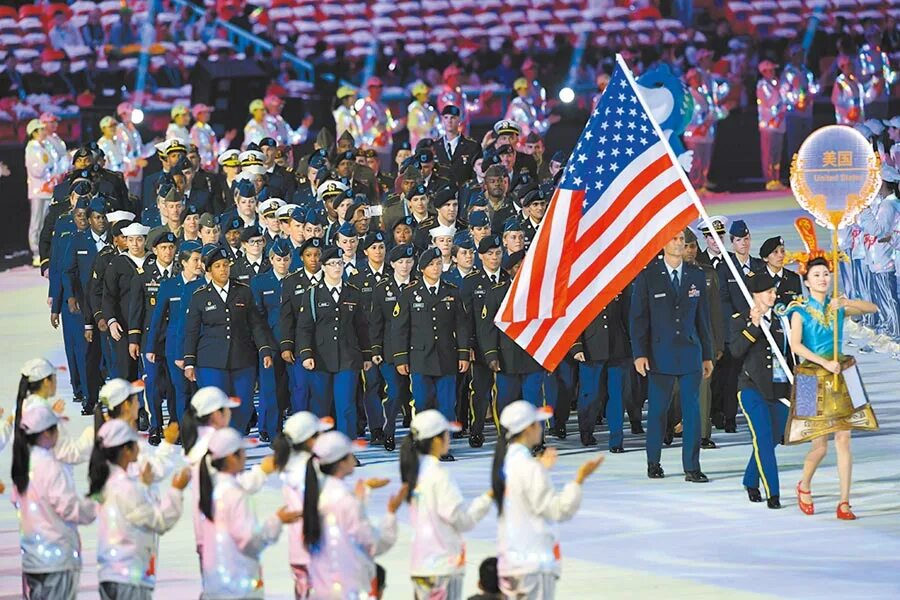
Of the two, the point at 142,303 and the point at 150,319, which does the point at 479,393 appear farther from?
Answer: the point at 142,303

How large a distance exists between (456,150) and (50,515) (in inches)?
513

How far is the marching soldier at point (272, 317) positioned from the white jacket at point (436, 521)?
24.3ft

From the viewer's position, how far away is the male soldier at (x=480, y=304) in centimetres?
1900

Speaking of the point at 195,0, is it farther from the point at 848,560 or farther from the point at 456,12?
the point at 848,560

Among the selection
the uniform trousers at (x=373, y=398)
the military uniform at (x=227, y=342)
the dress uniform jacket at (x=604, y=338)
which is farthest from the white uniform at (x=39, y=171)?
the dress uniform jacket at (x=604, y=338)

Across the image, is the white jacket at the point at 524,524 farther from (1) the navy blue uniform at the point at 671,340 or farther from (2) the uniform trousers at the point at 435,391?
(2) the uniform trousers at the point at 435,391

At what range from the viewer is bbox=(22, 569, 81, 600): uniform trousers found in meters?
12.8

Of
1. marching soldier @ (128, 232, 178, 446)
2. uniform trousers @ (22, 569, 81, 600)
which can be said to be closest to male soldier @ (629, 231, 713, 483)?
marching soldier @ (128, 232, 178, 446)

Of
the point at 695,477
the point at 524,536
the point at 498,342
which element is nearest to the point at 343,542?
the point at 524,536

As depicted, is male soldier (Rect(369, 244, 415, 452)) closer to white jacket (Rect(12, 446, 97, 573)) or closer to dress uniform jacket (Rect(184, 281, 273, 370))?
dress uniform jacket (Rect(184, 281, 273, 370))

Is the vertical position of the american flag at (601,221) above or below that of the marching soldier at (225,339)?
above

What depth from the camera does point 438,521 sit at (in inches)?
475

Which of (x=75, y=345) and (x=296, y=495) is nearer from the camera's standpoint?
(x=296, y=495)

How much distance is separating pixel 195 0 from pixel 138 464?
29.4m
